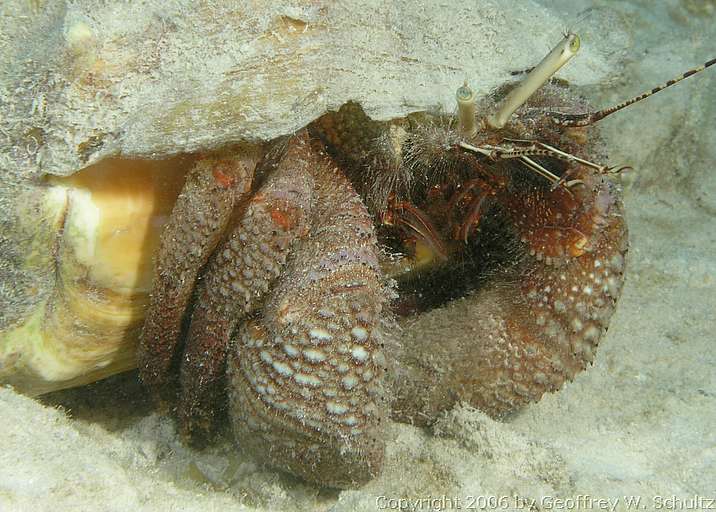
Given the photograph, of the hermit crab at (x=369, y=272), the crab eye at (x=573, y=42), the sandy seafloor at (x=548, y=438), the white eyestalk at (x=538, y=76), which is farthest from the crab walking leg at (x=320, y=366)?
the crab eye at (x=573, y=42)

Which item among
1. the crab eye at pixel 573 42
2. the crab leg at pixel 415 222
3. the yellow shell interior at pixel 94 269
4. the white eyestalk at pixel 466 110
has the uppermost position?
the crab eye at pixel 573 42

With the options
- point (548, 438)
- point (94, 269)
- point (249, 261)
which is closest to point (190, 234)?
point (249, 261)

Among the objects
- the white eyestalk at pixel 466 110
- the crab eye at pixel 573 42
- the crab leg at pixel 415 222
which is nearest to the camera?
the crab eye at pixel 573 42

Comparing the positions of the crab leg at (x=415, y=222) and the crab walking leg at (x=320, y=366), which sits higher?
the crab leg at (x=415, y=222)

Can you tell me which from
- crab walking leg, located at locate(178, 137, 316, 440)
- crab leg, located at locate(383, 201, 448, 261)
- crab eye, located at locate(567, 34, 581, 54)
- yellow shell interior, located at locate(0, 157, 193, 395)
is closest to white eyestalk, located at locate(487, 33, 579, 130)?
crab eye, located at locate(567, 34, 581, 54)

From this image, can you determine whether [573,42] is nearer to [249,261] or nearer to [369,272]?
[369,272]

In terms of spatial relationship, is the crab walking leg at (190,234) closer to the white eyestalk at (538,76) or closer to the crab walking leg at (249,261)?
the crab walking leg at (249,261)

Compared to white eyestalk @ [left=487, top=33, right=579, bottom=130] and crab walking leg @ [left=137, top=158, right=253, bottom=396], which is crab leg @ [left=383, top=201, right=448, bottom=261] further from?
crab walking leg @ [left=137, top=158, right=253, bottom=396]
